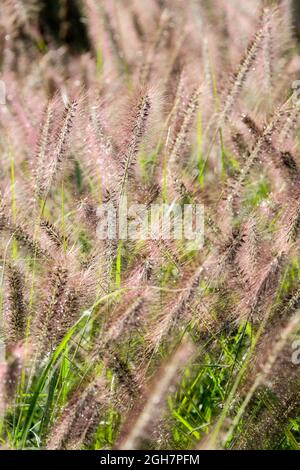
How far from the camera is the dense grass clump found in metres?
1.73

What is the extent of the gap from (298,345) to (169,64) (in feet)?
6.29

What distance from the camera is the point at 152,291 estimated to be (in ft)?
5.76

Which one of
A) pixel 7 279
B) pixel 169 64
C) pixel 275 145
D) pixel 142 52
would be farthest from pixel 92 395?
pixel 142 52
